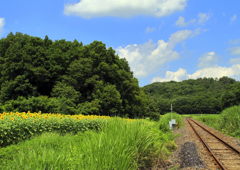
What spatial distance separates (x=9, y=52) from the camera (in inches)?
1325

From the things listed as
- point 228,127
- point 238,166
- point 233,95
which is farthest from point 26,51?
point 233,95

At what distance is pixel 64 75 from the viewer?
114ft

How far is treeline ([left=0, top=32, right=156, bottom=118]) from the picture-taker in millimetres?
30641

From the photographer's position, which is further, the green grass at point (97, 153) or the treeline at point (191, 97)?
the treeline at point (191, 97)

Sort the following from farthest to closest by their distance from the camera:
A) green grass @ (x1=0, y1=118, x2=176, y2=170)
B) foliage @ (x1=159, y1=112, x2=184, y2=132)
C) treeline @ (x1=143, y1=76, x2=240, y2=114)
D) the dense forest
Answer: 1. treeline @ (x1=143, y1=76, x2=240, y2=114)
2. the dense forest
3. foliage @ (x1=159, y1=112, x2=184, y2=132)
4. green grass @ (x1=0, y1=118, x2=176, y2=170)

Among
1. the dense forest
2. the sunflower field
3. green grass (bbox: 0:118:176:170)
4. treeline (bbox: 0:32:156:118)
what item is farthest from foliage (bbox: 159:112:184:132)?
green grass (bbox: 0:118:176:170)

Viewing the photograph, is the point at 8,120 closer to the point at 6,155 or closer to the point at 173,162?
the point at 6,155

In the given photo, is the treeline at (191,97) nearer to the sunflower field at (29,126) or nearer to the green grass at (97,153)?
the sunflower field at (29,126)

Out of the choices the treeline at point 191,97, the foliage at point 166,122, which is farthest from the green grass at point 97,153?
the treeline at point 191,97

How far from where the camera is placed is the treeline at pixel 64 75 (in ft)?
101

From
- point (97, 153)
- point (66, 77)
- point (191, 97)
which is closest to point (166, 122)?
point (97, 153)

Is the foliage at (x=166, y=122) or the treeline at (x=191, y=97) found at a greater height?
the treeline at (x=191, y=97)

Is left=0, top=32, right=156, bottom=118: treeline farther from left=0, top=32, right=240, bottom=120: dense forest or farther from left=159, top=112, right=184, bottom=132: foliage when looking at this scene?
left=159, top=112, right=184, bottom=132: foliage

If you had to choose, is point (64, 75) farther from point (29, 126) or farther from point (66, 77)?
point (29, 126)
